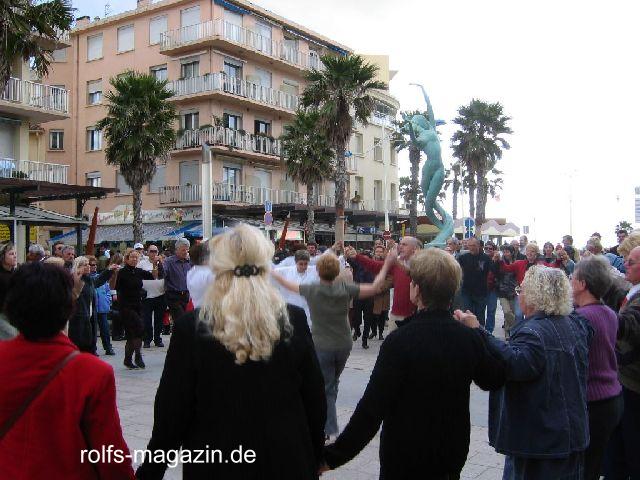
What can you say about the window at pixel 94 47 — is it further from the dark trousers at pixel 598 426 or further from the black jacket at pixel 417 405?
the black jacket at pixel 417 405

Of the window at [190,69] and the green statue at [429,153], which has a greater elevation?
the window at [190,69]

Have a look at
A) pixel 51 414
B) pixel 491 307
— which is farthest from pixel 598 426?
pixel 491 307

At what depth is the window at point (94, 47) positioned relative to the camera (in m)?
37.1

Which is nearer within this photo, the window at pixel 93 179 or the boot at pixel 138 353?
the boot at pixel 138 353

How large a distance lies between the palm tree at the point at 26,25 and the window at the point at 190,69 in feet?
45.9

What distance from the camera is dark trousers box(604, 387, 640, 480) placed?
4051mm

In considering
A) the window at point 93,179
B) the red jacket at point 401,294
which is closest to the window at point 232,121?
the window at point 93,179

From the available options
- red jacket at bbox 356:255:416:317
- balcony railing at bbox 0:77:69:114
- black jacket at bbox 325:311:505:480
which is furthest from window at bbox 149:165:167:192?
black jacket at bbox 325:311:505:480

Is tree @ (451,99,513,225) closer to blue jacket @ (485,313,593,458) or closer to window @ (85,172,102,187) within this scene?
window @ (85,172,102,187)

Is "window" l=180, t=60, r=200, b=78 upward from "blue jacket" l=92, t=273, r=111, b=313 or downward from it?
upward

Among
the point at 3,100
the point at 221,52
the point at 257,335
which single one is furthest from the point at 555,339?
the point at 221,52

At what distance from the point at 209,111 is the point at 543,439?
31688mm

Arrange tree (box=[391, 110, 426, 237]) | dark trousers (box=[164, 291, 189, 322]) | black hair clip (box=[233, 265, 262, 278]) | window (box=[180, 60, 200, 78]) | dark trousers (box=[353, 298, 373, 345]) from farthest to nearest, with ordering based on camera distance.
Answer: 1. tree (box=[391, 110, 426, 237])
2. window (box=[180, 60, 200, 78])
3. dark trousers (box=[353, 298, 373, 345])
4. dark trousers (box=[164, 291, 189, 322])
5. black hair clip (box=[233, 265, 262, 278])

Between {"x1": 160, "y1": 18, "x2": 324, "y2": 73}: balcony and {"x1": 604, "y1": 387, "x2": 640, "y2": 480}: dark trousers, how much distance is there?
3088 cm
